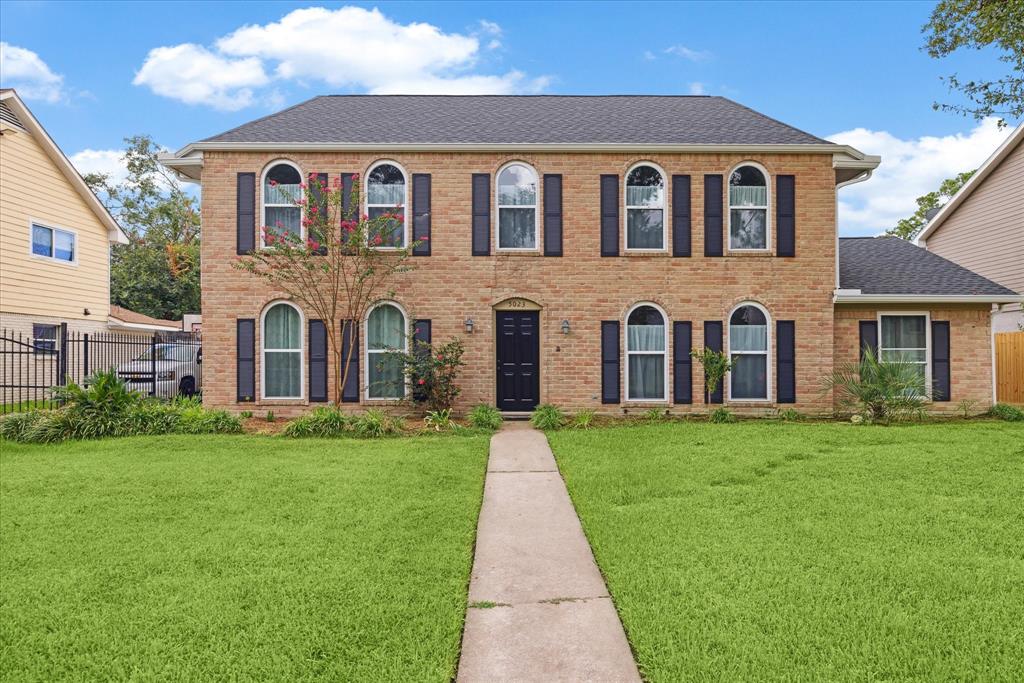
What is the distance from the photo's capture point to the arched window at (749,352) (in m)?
11.8

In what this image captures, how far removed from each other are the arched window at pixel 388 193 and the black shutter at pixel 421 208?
0.20 meters

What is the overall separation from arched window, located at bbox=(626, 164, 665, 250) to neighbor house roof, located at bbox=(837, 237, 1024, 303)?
4027 millimetres

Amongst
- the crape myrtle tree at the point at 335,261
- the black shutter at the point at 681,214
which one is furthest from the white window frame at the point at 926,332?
the crape myrtle tree at the point at 335,261

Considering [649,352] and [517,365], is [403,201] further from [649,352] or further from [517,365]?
[649,352]

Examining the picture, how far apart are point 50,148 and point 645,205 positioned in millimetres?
16908

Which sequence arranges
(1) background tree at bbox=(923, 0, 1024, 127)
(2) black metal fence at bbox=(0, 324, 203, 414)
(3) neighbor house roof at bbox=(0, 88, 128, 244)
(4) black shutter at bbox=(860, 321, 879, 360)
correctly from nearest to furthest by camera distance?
(1) background tree at bbox=(923, 0, 1024, 127), (4) black shutter at bbox=(860, 321, 879, 360), (2) black metal fence at bbox=(0, 324, 203, 414), (3) neighbor house roof at bbox=(0, 88, 128, 244)

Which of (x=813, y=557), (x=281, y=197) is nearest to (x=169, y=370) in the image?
(x=281, y=197)

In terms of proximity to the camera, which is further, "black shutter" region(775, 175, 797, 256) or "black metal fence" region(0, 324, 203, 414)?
"black metal fence" region(0, 324, 203, 414)

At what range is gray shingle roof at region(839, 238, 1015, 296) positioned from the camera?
1198 centimetres

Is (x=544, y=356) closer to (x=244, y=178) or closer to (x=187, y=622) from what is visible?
(x=244, y=178)

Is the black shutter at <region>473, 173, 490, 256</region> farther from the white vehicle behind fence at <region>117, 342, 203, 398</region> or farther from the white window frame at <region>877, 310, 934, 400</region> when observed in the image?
the white window frame at <region>877, 310, 934, 400</region>

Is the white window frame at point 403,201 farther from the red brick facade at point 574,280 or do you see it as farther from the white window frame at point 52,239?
the white window frame at point 52,239

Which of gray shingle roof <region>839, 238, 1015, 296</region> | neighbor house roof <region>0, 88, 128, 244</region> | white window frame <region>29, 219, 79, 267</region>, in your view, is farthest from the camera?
white window frame <region>29, 219, 79, 267</region>

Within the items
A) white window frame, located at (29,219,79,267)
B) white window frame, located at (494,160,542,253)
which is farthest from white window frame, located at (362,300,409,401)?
white window frame, located at (29,219,79,267)
